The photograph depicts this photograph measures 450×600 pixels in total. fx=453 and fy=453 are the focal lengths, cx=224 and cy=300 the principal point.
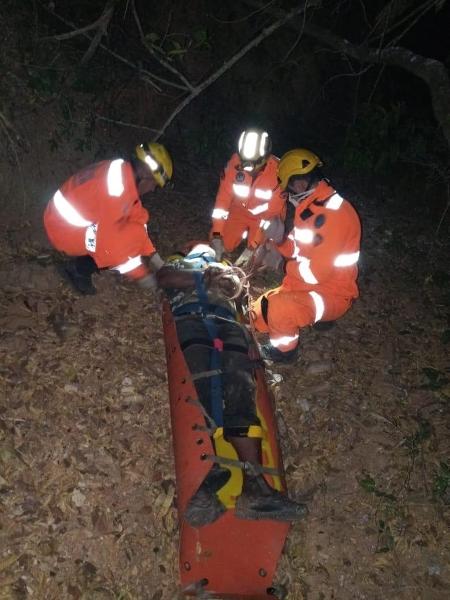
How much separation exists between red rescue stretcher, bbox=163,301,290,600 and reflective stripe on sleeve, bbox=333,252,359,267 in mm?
1677

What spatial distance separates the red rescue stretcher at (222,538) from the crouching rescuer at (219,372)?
0.07 m

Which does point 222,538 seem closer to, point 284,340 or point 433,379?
point 284,340

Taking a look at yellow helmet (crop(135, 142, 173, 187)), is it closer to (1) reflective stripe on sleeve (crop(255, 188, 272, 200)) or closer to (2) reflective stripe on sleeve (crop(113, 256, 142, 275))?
(2) reflective stripe on sleeve (crop(113, 256, 142, 275))

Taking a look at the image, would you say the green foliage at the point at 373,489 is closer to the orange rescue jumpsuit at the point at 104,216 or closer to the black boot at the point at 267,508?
the black boot at the point at 267,508

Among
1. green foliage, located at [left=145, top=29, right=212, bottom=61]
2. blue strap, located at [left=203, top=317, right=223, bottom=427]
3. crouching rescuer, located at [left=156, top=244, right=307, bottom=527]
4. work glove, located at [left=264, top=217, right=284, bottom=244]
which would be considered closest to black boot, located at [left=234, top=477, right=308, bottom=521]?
crouching rescuer, located at [left=156, top=244, right=307, bottom=527]

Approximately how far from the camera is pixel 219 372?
141 inches

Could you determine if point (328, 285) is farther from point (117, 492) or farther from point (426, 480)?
point (117, 492)

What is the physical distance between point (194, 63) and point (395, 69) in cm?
578

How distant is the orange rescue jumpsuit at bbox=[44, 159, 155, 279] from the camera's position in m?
3.92

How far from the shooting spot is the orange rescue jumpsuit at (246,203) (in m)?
5.14

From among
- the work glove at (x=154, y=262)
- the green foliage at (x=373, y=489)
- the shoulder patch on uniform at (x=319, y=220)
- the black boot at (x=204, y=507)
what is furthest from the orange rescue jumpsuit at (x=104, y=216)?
the green foliage at (x=373, y=489)

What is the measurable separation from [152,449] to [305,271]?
2064mm

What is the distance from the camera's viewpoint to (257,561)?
117 inches

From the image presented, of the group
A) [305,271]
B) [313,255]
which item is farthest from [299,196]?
[305,271]
